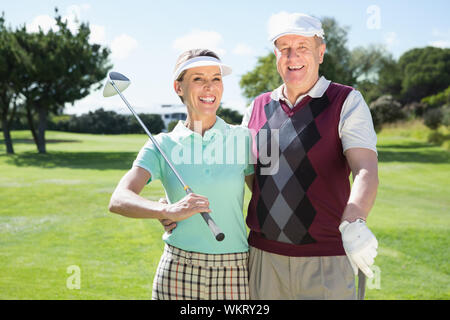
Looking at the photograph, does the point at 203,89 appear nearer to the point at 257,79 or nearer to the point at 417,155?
the point at 417,155

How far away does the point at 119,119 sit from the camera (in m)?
47.5

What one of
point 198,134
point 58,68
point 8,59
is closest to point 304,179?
point 198,134

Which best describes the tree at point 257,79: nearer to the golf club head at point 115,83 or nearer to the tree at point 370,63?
the tree at point 370,63

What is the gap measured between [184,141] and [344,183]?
98 cm

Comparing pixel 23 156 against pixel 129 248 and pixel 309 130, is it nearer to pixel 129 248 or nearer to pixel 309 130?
pixel 129 248

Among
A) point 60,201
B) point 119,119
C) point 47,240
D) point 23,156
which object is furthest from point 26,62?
point 47,240

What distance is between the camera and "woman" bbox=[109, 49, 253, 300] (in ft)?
8.89

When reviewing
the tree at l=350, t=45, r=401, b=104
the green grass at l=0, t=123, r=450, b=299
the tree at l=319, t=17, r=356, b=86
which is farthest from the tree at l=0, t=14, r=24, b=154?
the tree at l=350, t=45, r=401, b=104

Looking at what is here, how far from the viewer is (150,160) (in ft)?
8.98

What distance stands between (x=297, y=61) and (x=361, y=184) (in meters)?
0.85

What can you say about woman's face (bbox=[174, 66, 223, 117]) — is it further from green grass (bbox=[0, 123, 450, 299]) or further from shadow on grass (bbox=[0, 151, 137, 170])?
shadow on grass (bbox=[0, 151, 137, 170])

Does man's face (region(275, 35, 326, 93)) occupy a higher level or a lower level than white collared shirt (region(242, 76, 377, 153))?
higher

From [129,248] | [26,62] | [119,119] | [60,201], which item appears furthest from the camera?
[119,119]

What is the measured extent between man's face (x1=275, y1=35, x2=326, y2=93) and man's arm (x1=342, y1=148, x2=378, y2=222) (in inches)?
21.1
